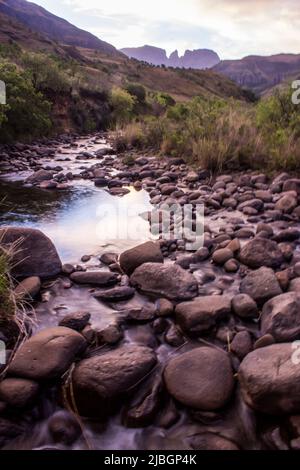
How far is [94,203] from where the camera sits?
675cm

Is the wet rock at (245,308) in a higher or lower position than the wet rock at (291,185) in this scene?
lower

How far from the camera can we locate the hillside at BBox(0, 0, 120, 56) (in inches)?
4097

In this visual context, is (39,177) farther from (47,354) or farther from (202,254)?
(47,354)

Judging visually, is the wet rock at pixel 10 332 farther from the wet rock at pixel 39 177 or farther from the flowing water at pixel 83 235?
the wet rock at pixel 39 177

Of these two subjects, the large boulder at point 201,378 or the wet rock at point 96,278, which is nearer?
the large boulder at point 201,378

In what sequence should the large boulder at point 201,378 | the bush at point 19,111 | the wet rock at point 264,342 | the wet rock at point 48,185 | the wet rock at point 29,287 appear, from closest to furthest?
the large boulder at point 201,378 < the wet rock at point 264,342 < the wet rock at point 29,287 < the wet rock at point 48,185 < the bush at point 19,111

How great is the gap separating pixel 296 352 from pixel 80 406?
4.35 feet

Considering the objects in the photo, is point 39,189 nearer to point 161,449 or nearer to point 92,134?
point 161,449

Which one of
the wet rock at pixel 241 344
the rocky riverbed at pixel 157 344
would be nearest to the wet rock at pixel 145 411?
the rocky riverbed at pixel 157 344

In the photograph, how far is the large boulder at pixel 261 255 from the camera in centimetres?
386

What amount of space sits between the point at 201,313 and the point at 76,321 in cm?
95

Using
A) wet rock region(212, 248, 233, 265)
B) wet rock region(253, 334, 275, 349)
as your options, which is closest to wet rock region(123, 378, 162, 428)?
wet rock region(253, 334, 275, 349)

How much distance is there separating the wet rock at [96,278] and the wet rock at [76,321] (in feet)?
2.19

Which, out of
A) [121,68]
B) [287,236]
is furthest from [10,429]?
[121,68]
